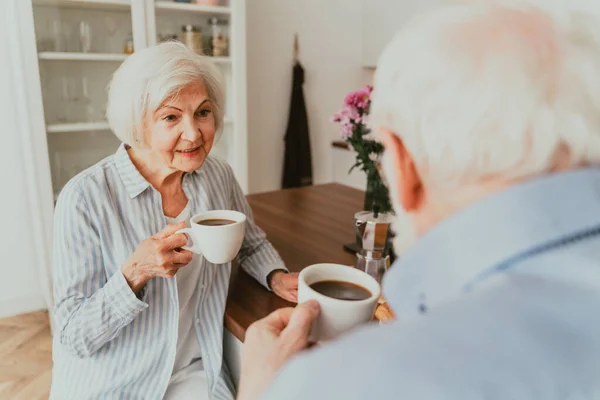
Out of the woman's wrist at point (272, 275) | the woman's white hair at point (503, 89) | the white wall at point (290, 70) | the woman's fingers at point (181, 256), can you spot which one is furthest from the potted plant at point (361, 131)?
the white wall at point (290, 70)

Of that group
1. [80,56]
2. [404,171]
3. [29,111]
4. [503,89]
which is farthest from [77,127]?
[503,89]

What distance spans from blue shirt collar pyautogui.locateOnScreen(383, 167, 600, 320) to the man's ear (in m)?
0.08

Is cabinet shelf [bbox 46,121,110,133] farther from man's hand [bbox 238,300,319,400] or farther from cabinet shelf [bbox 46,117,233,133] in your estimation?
man's hand [bbox 238,300,319,400]

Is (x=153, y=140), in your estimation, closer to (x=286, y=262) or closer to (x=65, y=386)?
(x=286, y=262)

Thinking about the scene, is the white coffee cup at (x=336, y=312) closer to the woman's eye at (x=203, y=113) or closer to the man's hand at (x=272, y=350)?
the man's hand at (x=272, y=350)

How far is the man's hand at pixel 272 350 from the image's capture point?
2.28 ft

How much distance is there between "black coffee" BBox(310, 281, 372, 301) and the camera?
791mm

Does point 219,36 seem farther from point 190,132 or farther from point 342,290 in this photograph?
point 342,290

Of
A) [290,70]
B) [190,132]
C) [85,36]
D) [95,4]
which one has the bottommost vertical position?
[190,132]

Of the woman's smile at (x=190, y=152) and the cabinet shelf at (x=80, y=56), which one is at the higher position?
the cabinet shelf at (x=80, y=56)

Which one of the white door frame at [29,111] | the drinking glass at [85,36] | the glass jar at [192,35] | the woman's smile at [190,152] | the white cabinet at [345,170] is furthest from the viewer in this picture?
the white cabinet at [345,170]

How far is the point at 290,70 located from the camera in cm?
352

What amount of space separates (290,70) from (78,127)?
61.8 inches

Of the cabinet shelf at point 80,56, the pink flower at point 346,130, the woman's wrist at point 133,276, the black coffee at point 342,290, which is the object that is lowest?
the woman's wrist at point 133,276
